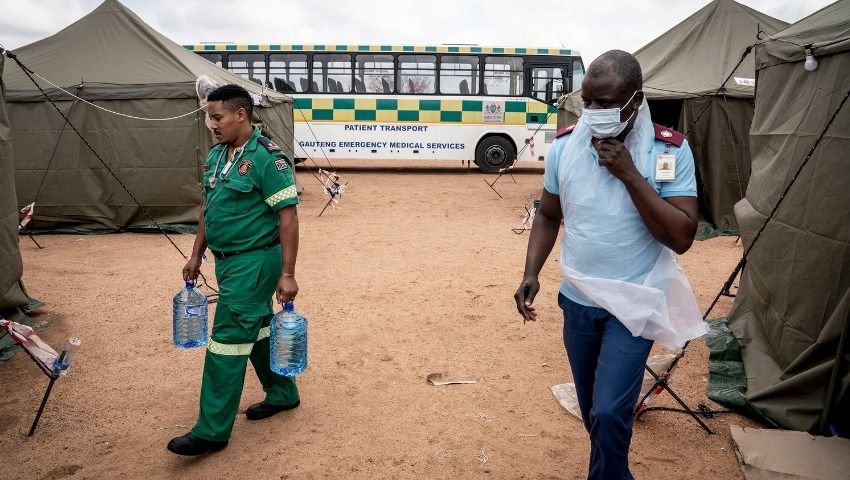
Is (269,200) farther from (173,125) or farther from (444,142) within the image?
(444,142)

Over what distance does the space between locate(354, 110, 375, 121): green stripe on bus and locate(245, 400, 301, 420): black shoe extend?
1248cm

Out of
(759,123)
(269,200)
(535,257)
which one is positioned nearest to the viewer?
(535,257)

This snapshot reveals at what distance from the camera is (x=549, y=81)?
14906mm

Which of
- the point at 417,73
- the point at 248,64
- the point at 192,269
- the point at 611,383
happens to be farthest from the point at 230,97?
the point at 248,64

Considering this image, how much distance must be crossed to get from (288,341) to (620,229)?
1.53m

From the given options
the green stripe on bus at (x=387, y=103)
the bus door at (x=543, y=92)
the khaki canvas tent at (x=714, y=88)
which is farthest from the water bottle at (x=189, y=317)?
the green stripe on bus at (x=387, y=103)

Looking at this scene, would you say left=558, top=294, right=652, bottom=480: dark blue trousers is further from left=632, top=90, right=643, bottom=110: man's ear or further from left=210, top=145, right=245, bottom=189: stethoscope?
left=210, top=145, right=245, bottom=189: stethoscope

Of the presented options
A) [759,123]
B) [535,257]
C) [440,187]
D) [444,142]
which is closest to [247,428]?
[535,257]

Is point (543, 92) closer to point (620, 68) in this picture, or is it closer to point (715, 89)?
point (715, 89)

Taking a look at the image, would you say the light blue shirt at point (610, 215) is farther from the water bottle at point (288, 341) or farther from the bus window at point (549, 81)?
the bus window at point (549, 81)

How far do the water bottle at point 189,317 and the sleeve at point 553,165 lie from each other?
1.80 m

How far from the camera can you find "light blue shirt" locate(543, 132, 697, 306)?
6.55 feet

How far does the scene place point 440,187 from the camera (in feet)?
44.5

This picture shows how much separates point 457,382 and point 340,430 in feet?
2.75
